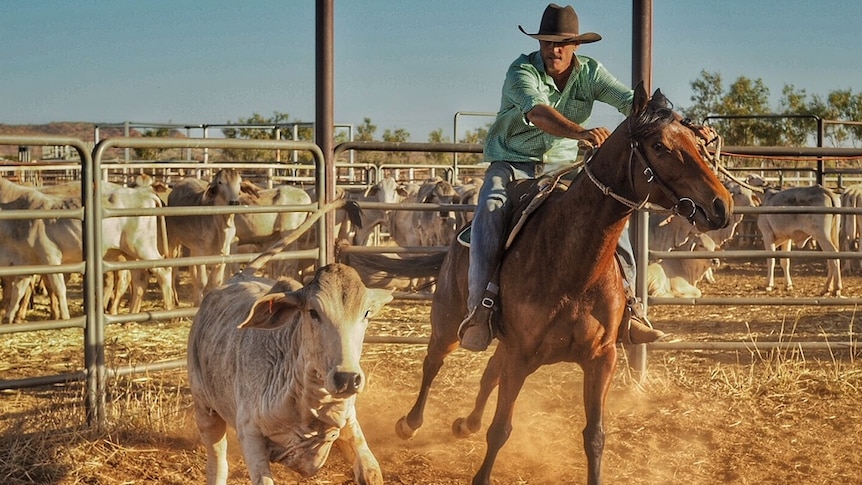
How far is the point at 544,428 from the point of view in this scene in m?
6.66

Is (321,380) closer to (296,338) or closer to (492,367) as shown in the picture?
(296,338)

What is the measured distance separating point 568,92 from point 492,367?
5.67 ft

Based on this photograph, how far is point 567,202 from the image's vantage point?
16.4 feet

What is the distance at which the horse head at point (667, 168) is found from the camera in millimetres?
4184

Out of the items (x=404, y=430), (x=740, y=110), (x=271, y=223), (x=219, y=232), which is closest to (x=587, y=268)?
(x=404, y=430)

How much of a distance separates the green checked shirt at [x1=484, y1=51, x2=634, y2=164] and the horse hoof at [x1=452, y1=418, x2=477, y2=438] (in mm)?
1633

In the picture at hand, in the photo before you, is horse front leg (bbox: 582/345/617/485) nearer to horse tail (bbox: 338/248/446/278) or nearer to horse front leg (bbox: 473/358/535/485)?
horse front leg (bbox: 473/358/535/485)

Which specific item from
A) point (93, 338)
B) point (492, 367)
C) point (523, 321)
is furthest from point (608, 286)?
point (93, 338)

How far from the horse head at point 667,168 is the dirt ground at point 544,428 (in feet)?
6.27

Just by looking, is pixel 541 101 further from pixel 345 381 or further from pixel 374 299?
pixel 345 381

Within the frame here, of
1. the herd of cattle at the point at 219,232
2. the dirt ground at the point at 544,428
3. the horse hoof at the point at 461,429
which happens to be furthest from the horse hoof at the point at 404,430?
the herd of cattle at the point at 219,232

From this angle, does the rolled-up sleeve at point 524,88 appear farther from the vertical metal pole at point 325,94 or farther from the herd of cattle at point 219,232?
the herd of cattle at point 219,232

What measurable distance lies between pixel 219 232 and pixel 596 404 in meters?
9.03

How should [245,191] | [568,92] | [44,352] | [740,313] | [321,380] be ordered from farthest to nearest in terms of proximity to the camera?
1. [245,191]
2. [740,313]
3. [44,352]
4. [568,92]
5. [321,380]
